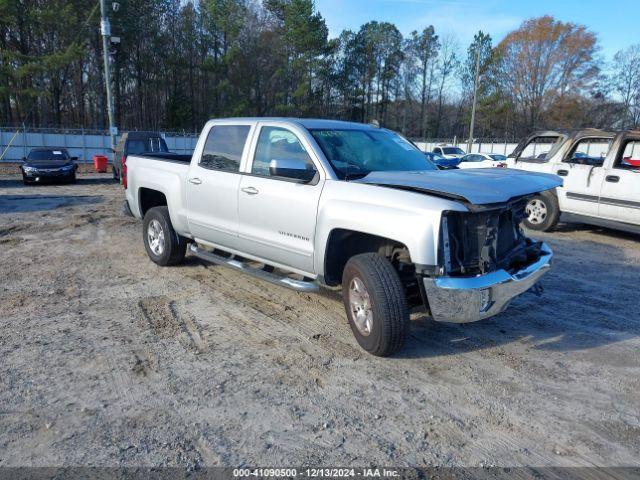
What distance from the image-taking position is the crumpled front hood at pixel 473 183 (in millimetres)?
3625

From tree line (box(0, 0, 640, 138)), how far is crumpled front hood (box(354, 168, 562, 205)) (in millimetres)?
32824

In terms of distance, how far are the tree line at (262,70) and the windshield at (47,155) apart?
1611 centimetres

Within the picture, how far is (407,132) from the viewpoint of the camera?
6769 centimetres

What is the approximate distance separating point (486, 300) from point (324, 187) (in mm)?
1640

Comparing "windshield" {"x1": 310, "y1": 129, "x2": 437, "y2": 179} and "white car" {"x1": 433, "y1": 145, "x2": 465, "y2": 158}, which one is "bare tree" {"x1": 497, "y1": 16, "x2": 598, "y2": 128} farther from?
"windshield" {"x1": 310, "y1": 129, "x2": 437, "y2": 179}

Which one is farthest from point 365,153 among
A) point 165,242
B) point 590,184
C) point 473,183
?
point 590,184

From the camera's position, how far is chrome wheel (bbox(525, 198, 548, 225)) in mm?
9594

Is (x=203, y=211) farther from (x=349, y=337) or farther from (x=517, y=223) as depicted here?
(x=517, y=223)

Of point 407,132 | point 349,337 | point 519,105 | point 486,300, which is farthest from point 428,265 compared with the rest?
point 407,132

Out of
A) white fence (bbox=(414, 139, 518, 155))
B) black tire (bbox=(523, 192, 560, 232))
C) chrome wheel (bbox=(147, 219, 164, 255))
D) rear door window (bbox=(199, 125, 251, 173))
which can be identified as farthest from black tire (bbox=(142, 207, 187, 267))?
white fence (bbox=(414, 139, 518, 155))

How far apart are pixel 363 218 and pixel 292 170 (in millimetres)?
803

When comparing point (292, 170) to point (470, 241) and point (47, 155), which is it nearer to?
point (470, 241)

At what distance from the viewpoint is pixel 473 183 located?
3.93m

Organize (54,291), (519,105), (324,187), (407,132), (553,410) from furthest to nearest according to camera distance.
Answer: (407,132), (519,105), (54,291), (324,187), (553,410)
